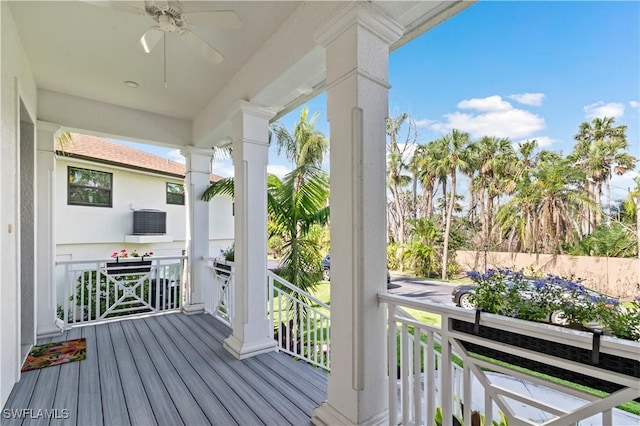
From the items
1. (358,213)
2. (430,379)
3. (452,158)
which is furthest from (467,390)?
(452,158)

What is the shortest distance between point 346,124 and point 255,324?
227 cm

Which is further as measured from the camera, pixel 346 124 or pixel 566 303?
pixel 346 124

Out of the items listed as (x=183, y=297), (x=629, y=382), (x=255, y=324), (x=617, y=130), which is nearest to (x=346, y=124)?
(x=629, y=382)

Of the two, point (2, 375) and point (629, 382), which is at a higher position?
point (629, 382)

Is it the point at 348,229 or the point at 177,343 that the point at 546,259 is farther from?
the point at 177,343

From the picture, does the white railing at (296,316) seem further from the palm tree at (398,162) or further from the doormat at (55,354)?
the palm tree at (398,162)

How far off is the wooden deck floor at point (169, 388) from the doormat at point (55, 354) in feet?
0.32

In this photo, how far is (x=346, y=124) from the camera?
5.83 feet

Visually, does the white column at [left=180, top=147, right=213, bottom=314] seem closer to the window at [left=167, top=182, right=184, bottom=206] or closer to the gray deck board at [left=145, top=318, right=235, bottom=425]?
the gray deck board at [left=145, top=318, right=235, bottom=425]

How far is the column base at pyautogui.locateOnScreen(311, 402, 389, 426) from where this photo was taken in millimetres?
1710

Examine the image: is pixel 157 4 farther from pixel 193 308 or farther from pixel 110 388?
pixel 193 308

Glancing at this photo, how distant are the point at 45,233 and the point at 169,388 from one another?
9.00 feet

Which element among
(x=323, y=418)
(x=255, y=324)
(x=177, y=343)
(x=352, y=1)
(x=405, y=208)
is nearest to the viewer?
(x=352, y=1)

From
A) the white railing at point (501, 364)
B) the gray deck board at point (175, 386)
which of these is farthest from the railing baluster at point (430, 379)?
the gray deck board at point (175, 386)
